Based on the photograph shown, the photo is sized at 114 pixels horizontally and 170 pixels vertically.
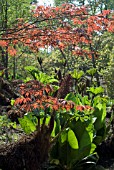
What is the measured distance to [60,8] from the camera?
448 centimetres

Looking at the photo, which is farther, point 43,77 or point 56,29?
point 43,77

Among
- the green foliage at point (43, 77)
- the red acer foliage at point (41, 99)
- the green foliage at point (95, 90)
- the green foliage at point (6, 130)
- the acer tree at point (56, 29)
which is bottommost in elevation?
the green foliage at point (95, 90)

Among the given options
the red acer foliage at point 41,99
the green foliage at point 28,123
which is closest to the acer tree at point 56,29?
the red acer foliage at point 41,99

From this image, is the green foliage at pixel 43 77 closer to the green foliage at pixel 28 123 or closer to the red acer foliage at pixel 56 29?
the green foliage at pixel 28 123

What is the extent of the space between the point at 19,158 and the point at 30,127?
3.48 ft

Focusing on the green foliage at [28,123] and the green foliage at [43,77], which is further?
the green foliage at [43,77]

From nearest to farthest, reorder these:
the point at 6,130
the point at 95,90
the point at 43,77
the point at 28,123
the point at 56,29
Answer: the point at 56,29
the point at 28,123
the point at 6,130
the point at 95,90
the point at 43,77

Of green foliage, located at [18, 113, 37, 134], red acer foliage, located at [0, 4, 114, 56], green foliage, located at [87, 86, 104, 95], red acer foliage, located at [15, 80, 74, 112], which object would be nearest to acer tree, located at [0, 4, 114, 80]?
red acer foliage, located at [0, 4, 114, 56]

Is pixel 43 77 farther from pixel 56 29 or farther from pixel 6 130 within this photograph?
pixel 56 29

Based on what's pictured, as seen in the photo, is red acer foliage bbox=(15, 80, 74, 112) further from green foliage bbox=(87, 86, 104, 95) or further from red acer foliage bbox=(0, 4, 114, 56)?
green foliage bbox=(87, 86, 104, 95)

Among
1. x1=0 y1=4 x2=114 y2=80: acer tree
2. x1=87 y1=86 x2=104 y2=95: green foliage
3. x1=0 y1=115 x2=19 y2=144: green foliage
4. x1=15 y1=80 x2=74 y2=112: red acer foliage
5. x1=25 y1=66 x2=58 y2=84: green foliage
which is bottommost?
x1=87 y1=86 x2=104 y2=95: green foliage

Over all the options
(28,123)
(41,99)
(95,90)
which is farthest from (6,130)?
(95,90)

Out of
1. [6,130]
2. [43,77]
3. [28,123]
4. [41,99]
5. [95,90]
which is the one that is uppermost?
[41,99]

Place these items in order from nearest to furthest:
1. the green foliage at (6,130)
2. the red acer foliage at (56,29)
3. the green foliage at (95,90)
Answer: the red acer foliage at (56,29)
the green foliage at (6,130)
the green foliage at (95,90)
